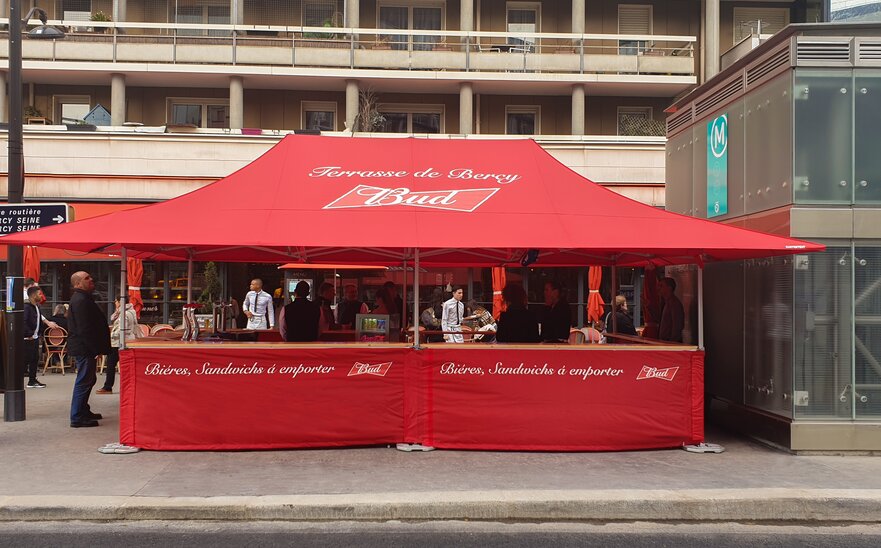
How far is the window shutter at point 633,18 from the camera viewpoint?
26281 mm

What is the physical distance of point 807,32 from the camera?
8.48m

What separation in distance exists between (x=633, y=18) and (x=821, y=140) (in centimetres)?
1946

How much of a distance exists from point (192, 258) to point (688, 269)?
24.2 ft

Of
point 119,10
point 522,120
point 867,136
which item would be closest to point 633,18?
point 522,120

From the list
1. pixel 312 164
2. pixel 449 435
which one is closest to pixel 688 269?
pixel 449 435

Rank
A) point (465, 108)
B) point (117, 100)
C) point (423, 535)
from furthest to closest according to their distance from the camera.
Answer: point (465, 108), point (117, 100), point (423, 535)

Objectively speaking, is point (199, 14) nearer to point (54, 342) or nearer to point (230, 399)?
point (54, 342)

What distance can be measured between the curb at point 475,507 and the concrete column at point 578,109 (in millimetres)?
19154

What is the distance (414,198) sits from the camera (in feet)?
29.8

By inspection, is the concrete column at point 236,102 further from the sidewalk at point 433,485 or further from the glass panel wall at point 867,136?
the glass panel wall at point 867,136

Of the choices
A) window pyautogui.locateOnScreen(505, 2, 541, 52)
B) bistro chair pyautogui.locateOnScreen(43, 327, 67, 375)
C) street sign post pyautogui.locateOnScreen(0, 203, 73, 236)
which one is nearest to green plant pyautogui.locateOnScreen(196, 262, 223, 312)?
bistro chair pyautogui.locateOnScreen(43, 327, 67, 375)

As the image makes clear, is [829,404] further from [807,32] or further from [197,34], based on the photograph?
[197,34]

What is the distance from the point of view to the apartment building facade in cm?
2180

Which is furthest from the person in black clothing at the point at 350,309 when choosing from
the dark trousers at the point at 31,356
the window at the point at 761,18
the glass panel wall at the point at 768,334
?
the window at the point at 761,18
